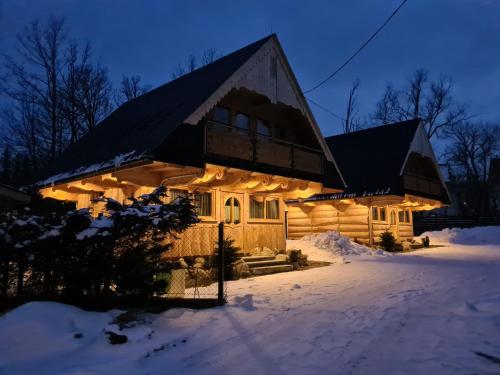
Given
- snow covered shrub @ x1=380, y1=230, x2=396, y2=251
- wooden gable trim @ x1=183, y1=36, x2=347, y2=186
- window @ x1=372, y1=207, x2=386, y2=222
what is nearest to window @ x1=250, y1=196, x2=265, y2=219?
wooden gable trim @ x1=183, y1=36, x2=347, y2=186

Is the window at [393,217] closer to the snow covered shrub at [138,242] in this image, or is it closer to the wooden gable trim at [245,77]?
the wooden gable trim at [245,77]

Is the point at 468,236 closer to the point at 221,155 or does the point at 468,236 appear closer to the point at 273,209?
the point at 273,209

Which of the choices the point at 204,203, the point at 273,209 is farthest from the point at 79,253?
the point at 273,209

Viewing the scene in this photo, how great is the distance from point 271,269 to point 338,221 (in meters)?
12.1

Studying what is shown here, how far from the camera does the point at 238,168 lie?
12602mm

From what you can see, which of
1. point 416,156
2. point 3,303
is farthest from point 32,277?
point 416,156

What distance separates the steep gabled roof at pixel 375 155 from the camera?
2252 cm

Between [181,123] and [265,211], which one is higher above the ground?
[181,123]

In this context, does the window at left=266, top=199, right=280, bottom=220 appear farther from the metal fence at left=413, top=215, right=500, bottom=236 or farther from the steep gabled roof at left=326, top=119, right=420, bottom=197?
the metal fence at left=413, top=215, right=500, bottom=236

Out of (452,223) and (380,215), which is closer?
(380,215)

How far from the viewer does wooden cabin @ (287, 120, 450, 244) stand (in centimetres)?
2252

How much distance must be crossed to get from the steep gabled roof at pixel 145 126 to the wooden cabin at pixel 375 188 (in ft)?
37.5

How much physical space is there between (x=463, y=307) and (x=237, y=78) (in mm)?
8902

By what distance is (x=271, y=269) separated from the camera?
13148 millimetres
